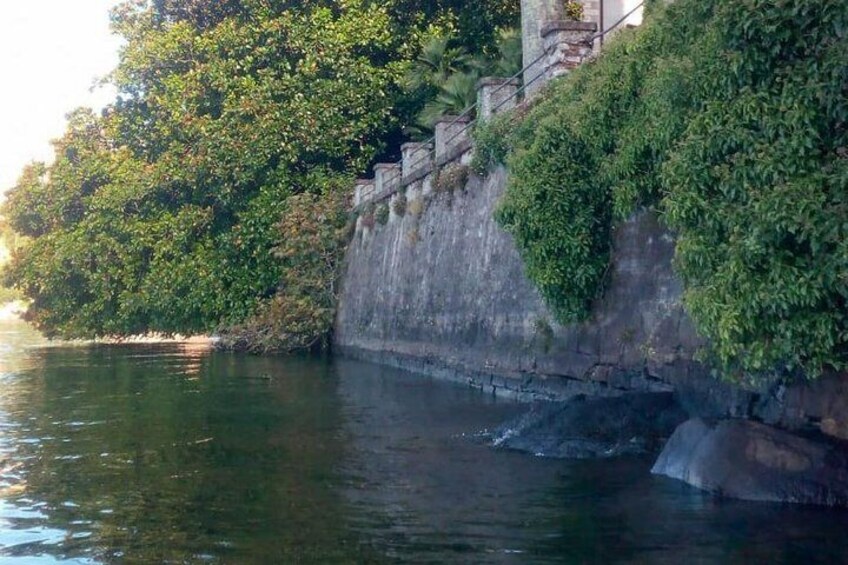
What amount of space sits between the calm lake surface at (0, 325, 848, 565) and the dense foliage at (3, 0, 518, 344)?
1535 centimetres

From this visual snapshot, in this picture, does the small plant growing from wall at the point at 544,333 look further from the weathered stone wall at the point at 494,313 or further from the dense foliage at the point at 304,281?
the dense foliage at the point at 304,281

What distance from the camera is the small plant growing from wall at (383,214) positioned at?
2797 centimetres

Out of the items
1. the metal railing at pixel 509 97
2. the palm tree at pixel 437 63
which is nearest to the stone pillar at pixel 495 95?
the metal railing at pixel 509 97

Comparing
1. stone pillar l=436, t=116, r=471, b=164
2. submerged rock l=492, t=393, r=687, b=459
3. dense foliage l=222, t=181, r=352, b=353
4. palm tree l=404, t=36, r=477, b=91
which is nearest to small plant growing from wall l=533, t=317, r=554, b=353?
submerged rock l=492, t=393, r=687, b=459

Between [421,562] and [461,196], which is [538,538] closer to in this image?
[421,562]

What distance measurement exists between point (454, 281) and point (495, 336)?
9.30ft

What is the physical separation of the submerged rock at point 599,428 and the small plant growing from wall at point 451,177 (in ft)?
30.7

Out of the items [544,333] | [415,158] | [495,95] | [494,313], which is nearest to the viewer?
[544,333]

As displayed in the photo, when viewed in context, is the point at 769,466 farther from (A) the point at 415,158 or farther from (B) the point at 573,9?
(A) the point at 415,158

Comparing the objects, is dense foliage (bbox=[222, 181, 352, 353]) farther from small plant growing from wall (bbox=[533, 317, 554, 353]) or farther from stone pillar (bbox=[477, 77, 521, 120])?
small plant growing from wall (bbox=[533, 317, 554, 353])

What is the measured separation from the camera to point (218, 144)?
33.2 m

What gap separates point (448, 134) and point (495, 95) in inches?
108

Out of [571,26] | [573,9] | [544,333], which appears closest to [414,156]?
[573,9]

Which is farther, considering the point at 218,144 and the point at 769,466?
the point at 218,144
